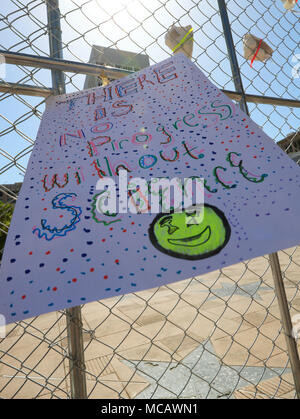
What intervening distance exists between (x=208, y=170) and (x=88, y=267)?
0.30m

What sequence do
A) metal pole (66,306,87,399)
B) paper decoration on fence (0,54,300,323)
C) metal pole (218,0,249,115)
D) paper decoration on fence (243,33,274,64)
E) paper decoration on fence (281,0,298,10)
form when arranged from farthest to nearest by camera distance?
1. paper decoration on fence (281,0,298,10)
2. paper decoration on fence (243,33,274,64)
3. metal pole (218,0,249,115)
4. metal pole (66,306,87,399)
5. paper decoration on fence (0,54,300,323)

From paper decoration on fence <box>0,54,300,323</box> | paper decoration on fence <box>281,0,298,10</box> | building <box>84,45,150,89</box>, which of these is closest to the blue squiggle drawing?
paper decoration on fence <box>0,54,300,323</box>

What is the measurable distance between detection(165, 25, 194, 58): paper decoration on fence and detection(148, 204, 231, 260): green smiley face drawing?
2.28 ft

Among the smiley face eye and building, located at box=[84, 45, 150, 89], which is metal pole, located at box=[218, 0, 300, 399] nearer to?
building, located at box=[84, 45, 150, 89]

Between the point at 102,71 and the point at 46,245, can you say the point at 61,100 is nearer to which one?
the point at 102,71

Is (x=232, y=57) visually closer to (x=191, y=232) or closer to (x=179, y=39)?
(x=179, y=39)

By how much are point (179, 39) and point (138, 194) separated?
70 centimetres

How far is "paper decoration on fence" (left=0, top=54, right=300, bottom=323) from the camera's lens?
0.38m

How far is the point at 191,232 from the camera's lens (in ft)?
1.36

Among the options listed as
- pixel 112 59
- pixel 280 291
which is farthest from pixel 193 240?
pixel 112 59
